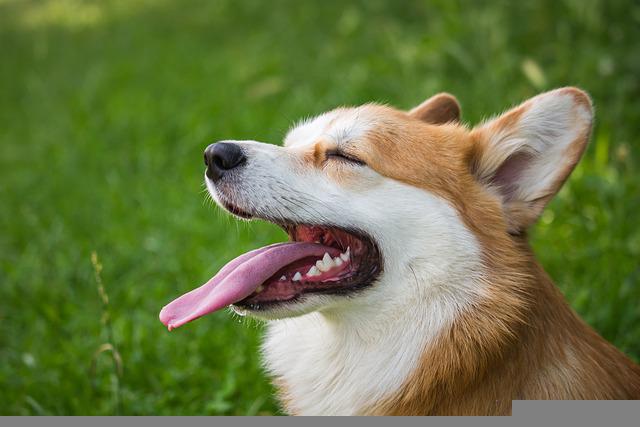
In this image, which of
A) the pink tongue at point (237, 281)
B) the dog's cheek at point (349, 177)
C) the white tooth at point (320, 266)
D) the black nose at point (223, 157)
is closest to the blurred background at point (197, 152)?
the pink tongue at point (237, 281)

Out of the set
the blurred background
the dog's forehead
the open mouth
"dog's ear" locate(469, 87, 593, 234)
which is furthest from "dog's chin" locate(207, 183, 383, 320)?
the blurred background

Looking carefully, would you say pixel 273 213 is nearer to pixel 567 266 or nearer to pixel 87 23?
pixel 567 266

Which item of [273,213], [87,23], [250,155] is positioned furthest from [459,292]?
[87,23]

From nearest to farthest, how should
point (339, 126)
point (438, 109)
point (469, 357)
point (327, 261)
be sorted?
point (469, 357) → point (327, 261) → point (339, 126) → point (438, 109)

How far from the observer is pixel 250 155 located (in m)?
2.96

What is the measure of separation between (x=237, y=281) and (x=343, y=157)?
0.62 meters

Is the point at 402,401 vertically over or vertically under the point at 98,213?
over

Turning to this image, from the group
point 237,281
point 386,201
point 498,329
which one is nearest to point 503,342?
point 498,329

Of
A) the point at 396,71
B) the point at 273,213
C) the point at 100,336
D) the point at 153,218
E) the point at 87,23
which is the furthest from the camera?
the point at 87,23

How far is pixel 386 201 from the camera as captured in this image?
2.83 meters

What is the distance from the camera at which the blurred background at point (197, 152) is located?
4027 mm

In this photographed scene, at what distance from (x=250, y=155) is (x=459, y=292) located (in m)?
0.93

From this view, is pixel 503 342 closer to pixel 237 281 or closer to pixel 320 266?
pixel 320 266

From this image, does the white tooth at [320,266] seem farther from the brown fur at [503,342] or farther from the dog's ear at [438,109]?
the dog's ear at [438,109]
